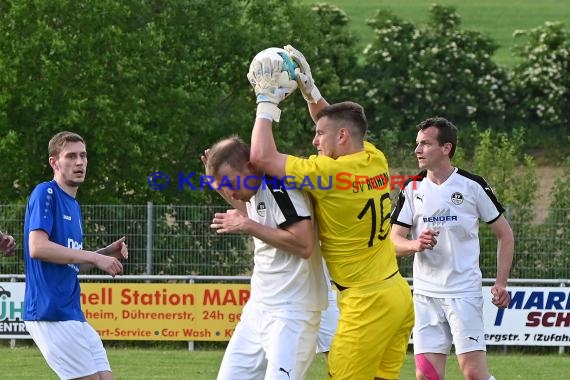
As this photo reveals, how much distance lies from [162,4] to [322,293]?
1686 cm

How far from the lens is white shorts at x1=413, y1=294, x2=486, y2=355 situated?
361 inches

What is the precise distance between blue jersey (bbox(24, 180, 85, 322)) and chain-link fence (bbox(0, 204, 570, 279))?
9.13 meters

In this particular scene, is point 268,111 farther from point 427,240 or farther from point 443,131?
point 443,131

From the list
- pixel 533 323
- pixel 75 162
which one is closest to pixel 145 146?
pixel 533 323

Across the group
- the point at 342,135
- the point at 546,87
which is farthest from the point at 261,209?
the point at 546,87

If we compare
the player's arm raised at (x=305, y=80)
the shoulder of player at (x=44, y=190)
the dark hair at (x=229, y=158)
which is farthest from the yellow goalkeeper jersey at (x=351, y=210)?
the shoulder of player at (x=44, y=190)

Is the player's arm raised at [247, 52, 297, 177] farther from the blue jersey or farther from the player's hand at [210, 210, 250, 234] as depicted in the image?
the blue jersey

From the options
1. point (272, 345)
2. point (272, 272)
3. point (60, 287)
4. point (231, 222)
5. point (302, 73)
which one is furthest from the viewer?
point (60, 287)

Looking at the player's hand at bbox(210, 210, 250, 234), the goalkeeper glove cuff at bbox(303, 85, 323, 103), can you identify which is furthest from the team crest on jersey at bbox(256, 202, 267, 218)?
the goalkeeper glove cuff at bbox(303, 85, 323, 103)

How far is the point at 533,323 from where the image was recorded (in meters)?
16.8

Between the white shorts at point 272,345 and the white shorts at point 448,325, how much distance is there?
2.38 meters

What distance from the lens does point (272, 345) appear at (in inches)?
272

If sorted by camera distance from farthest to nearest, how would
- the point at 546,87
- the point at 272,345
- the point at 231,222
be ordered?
the point at 546,87 → the point at 272,345 → the point at 231,222

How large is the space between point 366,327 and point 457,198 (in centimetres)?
245
